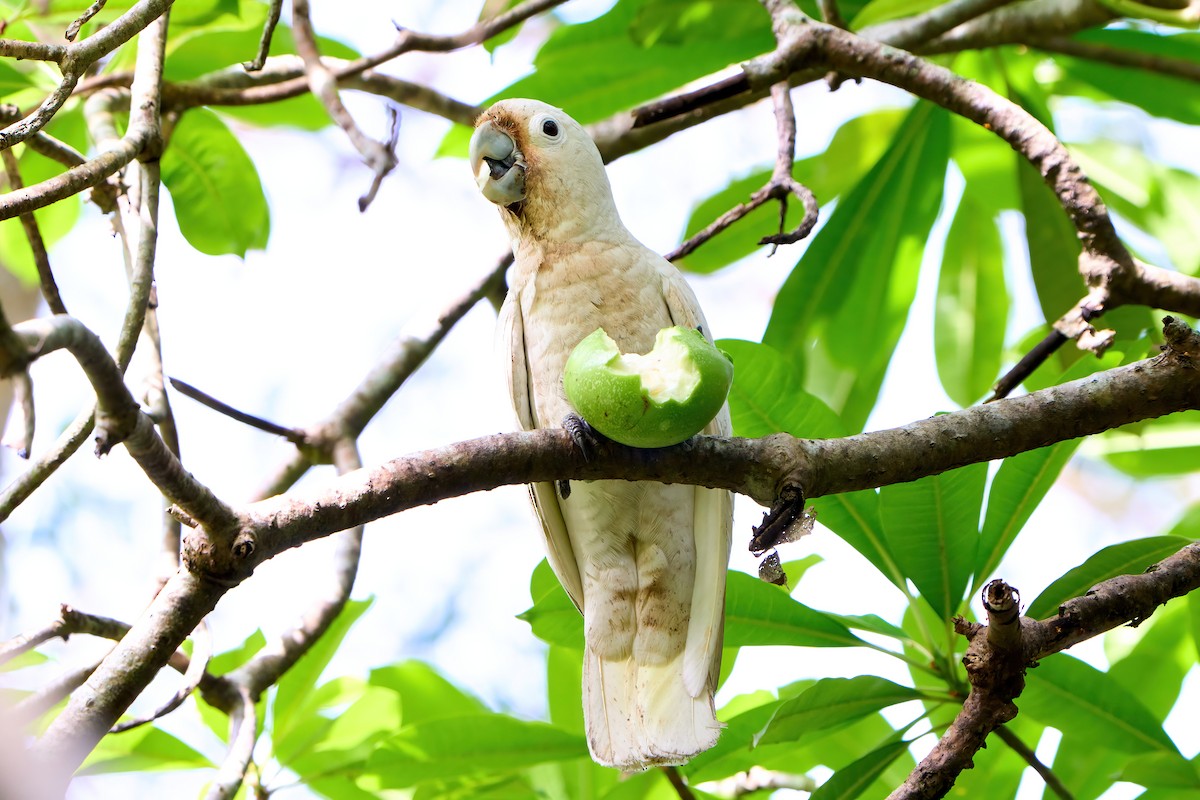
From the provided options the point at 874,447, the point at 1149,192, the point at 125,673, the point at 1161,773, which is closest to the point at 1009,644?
the point at 874,447

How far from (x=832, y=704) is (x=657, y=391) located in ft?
2.30

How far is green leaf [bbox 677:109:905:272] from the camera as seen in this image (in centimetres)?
274

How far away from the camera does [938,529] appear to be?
174cm

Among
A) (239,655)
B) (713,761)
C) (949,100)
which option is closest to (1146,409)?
(949,100)

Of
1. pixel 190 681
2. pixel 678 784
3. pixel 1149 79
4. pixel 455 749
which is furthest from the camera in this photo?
pixel 1149 79

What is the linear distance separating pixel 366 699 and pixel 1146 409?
1740 mm

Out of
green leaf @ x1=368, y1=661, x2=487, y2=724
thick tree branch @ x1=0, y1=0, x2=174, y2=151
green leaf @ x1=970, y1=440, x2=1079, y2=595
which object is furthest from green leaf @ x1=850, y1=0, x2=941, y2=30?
green leaf @ x1=368, y1=661, x2=487, y2=724

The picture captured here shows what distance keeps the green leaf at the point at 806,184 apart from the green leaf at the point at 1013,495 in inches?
47.3

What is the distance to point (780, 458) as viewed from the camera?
1331mm

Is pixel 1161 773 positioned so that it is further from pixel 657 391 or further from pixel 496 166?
pixel 496 166

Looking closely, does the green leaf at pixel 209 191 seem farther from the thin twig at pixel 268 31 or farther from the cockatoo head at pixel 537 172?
the cockatoo head at pixel 537 172

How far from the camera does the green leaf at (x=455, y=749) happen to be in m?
2.00

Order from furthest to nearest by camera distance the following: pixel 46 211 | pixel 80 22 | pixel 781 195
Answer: pixel 46 211
pixel 781 195
pixel 80 22

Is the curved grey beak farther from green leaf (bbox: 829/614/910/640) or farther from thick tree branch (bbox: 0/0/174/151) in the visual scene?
green leaf (bbox: 829/614/910/640)
